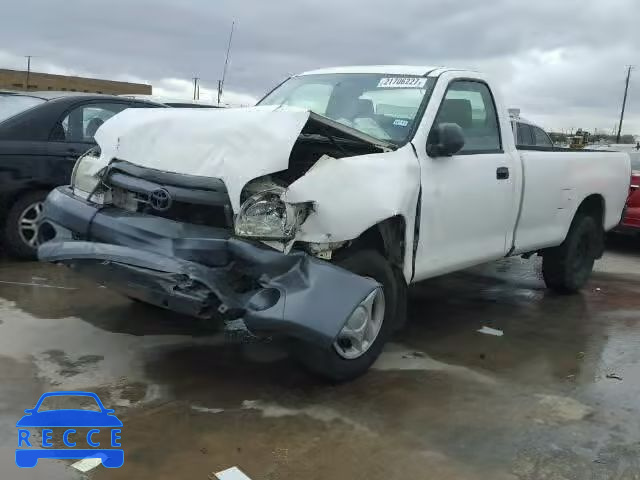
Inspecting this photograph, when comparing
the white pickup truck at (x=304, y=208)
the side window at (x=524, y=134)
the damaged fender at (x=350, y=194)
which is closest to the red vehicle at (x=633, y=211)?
the side window at (x=524, y=134)

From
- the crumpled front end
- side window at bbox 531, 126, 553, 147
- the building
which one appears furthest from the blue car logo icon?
the building

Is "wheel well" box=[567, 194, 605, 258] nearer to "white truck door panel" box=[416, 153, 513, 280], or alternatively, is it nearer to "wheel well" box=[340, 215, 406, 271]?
"white truck door panel" box=[416, 153, 513, 280]

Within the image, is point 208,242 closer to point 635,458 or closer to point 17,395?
point 17,395

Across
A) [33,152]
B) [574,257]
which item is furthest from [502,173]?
[33,152]

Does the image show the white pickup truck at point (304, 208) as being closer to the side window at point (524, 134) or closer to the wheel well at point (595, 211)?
the wheel well at point (595, 211)

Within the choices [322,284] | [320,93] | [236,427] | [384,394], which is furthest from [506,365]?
[320,93]

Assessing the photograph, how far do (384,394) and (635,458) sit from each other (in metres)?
1.36

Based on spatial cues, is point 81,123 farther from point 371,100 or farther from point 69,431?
point 69,431

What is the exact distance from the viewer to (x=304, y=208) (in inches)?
142

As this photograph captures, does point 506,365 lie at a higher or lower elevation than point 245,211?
lower

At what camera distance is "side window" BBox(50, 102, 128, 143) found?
6500 millimetres

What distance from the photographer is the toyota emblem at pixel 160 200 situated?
3.71m

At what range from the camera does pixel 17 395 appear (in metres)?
3.62

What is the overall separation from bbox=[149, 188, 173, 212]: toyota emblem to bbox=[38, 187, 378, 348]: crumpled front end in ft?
0.21
